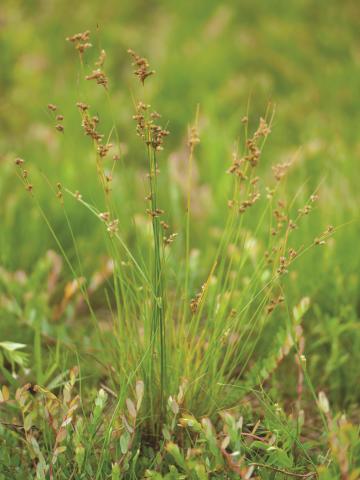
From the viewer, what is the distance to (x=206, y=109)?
3.72 meters

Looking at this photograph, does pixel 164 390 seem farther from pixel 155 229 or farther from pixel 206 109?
pixel 206 109

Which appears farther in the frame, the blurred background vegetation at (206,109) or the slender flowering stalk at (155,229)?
the blurred background vegetation at (206,109)

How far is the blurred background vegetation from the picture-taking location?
8.00 ft

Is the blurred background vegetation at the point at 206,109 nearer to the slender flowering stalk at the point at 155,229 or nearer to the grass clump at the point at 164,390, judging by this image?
the grass clump at the point at 164,390

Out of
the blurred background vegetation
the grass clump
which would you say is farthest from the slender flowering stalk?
the blurred background vegetation

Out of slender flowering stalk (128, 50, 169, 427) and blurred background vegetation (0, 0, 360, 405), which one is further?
blurred background vegetation (0, 0, 360, 405)

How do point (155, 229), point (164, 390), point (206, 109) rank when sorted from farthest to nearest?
point (206, 109) < point (164, 390) < point (155, 229)

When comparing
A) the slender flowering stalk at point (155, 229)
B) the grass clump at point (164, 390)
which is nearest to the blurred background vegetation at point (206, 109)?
the grass clump at point (164, 390)

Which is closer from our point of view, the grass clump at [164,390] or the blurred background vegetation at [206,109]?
the grass clump at [164,390]

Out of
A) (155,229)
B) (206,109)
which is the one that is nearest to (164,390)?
(155,229)

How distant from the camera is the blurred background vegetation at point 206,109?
2439mm

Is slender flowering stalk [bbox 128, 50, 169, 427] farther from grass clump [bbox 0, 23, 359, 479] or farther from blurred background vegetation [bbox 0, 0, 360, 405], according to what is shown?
blurred background vegetation [bbox 0, 0, 360, 405]

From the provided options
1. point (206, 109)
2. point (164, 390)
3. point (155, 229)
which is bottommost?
point (164, 390)

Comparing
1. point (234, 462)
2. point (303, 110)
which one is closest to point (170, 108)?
point (303, 110)
